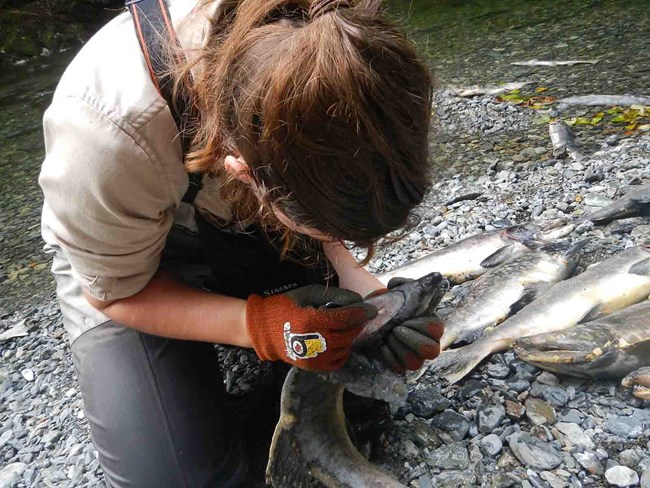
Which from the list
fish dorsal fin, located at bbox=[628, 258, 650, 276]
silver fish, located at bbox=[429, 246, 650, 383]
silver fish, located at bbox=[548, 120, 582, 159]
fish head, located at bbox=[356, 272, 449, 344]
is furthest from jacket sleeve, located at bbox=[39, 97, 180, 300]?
silver fish, located at bbox=[548, 120, 582, 159]

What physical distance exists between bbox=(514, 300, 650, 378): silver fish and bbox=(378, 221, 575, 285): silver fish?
29.1 inches

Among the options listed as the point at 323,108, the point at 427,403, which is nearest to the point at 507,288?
the point at 427,403

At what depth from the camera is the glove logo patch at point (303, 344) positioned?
1476 millimetres

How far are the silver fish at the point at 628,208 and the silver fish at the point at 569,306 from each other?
1.30ft

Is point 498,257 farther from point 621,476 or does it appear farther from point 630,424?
point 621,476

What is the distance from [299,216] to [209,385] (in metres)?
0.92

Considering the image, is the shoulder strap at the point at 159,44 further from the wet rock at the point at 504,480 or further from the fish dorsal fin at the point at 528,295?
the fish dorsal fin at the point at 528,295

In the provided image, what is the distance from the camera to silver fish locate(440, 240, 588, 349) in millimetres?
2285

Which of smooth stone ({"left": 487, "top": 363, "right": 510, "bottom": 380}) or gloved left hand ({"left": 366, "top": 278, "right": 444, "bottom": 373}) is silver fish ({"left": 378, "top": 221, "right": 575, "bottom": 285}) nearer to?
smooth stone ({"left": 487, "top": 363, "right": 510, "bottom": 380})

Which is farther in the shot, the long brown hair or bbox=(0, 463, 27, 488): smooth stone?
bbox=(0, 463, 27, 488): smooth stone

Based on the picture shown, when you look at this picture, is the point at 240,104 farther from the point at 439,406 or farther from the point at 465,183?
the point at 465,183

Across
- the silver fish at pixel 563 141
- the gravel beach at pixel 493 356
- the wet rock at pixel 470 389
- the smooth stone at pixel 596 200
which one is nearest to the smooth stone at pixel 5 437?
the gravel beach at pixel 493 356

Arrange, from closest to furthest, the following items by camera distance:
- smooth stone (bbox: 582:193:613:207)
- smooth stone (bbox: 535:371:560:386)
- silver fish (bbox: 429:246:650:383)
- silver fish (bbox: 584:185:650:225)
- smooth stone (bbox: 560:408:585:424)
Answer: smooth stone (bbox: 560:408:585:424)
smooth stone (bbox: 535:371:560:386)
silver fish (bbox: 429:246:650:383)
silver fish (bbox: 584:185:650:225)
smooth stone (bbox: 582:193:613:207)

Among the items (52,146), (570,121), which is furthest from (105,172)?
(570,121)
